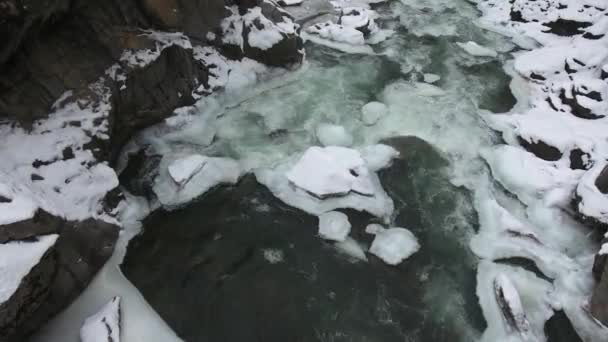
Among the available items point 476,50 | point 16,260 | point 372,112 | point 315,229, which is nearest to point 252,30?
point 372,112

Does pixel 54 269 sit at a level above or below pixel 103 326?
above

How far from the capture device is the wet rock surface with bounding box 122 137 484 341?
580 cm

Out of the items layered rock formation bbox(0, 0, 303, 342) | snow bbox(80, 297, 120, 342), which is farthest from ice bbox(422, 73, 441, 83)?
snow bbox(80, 297, 120, 342)

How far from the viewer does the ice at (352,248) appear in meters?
6.67

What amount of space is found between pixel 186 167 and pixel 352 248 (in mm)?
3332

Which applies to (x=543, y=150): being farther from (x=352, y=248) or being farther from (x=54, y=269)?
(x=54, y=269)

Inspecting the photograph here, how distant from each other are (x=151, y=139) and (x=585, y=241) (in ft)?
26.9

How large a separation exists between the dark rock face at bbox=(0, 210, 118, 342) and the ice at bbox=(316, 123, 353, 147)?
432cm

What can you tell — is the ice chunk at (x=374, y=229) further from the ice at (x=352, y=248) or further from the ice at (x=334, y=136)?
the ice at (x=334, y=136)

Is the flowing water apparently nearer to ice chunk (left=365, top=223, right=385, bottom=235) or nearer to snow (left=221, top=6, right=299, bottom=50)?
ice chunk (left=365, top=223, right=385, bottom=235)

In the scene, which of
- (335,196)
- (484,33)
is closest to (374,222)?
(335,196)

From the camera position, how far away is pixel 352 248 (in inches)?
267

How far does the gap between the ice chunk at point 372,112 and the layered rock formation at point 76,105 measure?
3503 millimetres

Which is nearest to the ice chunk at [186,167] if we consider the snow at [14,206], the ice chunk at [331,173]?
the ice chunk at [331,173]
